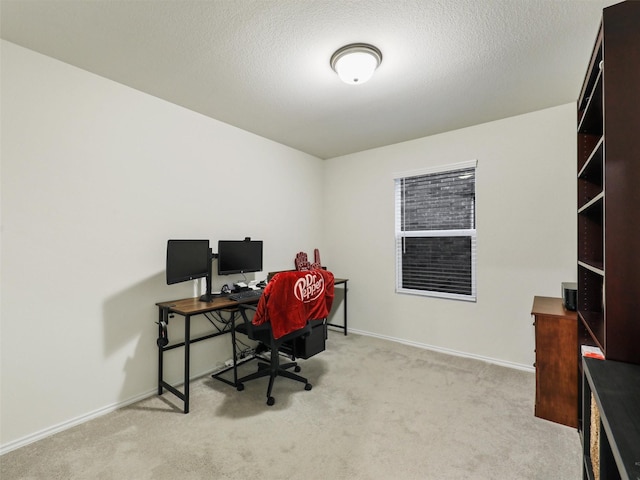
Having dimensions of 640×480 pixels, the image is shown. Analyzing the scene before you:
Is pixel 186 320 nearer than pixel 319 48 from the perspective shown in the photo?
No

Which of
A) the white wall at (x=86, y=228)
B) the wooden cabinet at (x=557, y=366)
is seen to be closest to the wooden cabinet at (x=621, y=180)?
the wooden cabinet at (x=557, y=366)

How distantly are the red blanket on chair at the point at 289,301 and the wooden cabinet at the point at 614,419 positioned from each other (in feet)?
5.50

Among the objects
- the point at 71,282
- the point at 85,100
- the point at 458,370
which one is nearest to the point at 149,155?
the point at 85,100

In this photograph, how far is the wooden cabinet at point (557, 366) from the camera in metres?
2.06

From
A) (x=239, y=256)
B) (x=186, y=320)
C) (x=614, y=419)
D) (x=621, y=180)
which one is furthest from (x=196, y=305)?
(x=621, y=180)

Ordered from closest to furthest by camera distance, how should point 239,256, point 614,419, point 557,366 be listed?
point 614,419
point 557,366
point 239,256

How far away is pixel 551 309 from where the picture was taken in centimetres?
225

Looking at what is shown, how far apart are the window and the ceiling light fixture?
→ 1.82 meters

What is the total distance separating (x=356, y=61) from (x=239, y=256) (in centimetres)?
204

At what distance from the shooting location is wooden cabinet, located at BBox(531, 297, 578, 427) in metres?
2.06

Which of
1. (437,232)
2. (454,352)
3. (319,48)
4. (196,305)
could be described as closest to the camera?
(319,48)

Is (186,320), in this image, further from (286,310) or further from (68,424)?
(68,424)

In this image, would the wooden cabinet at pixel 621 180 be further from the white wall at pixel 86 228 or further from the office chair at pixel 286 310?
the white wall at pixel 86 228

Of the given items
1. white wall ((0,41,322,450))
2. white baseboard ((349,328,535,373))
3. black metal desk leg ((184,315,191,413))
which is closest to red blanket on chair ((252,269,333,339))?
black metal desk leg ((184,315,191,413))
